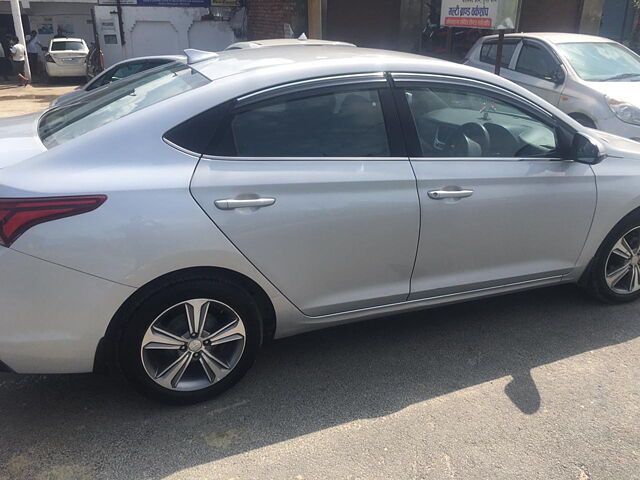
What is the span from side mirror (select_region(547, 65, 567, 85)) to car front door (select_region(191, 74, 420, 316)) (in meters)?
5.32

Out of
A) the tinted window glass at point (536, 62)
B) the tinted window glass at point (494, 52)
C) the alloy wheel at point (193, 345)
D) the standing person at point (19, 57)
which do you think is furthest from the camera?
the standing person at point (19, 57)

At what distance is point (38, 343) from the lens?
7.99 ft

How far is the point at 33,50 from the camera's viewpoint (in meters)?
21.1

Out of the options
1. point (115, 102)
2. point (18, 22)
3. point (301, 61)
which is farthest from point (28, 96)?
point (301, 61)

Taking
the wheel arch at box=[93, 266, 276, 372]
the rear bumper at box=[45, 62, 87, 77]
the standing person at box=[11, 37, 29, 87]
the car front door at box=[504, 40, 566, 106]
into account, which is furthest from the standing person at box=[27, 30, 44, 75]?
the wheel arch at box=[93, 266, 276, 372]

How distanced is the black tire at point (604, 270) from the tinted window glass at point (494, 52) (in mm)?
5561

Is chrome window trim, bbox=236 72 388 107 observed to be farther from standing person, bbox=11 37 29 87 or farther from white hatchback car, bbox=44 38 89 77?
white hatchback car, bbox=44 38 89 77

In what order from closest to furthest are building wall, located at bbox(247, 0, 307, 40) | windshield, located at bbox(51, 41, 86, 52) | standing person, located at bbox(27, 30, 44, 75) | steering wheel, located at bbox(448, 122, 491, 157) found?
steering wheel, located at bbox(448, 122, 491, 157) < building wall, located at bbox(247, 0, 307, 40) < windshield, located at bbox(51, 41, 86, 52) < standing person, located at bbox(27, 30, 44, 75)

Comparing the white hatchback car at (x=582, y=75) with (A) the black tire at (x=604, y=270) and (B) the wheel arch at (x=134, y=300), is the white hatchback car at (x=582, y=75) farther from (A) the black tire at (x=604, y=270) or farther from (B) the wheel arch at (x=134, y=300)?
(B) the wheel arch at (x=134, y=300)

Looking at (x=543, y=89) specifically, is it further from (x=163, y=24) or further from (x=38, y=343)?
(x=163, y=24)

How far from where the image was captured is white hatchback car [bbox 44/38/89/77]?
64.0 ft

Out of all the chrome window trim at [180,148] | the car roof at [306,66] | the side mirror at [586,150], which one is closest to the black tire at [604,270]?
the side mirror at [586,150]

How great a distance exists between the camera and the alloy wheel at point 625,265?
3.74 meters

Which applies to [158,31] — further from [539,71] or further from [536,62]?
[539,71]
